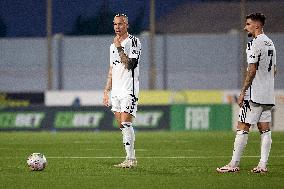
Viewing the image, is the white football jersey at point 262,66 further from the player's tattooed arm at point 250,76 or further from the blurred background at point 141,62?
the blurred background at point 141,62

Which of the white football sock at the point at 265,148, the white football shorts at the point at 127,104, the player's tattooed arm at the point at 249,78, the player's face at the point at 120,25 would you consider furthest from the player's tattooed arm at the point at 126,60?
the white football sock at the point at 265,148

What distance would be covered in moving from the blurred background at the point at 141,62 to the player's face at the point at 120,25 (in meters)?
18.0

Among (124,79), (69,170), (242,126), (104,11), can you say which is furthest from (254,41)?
(104,11)

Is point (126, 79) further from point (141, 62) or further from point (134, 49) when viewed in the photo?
point (141, 62)

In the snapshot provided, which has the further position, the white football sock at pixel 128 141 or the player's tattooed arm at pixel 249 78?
the white football sock at pixel 128 141

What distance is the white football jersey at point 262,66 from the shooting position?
14.5 metres

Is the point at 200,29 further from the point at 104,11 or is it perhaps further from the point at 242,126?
the point at 242,126

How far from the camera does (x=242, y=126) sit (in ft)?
48.6

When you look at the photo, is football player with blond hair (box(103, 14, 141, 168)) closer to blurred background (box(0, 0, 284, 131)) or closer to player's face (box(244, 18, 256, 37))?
player's face (box(244, 18, 256, 37))

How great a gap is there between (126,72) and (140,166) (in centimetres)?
168

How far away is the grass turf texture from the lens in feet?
42.9

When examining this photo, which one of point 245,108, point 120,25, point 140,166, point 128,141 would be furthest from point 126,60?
point 245,108

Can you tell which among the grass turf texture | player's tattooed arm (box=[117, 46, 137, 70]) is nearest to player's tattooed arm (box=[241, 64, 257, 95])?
the grass turf texture

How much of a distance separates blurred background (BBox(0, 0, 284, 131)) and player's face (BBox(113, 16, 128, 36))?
59.2 feet
